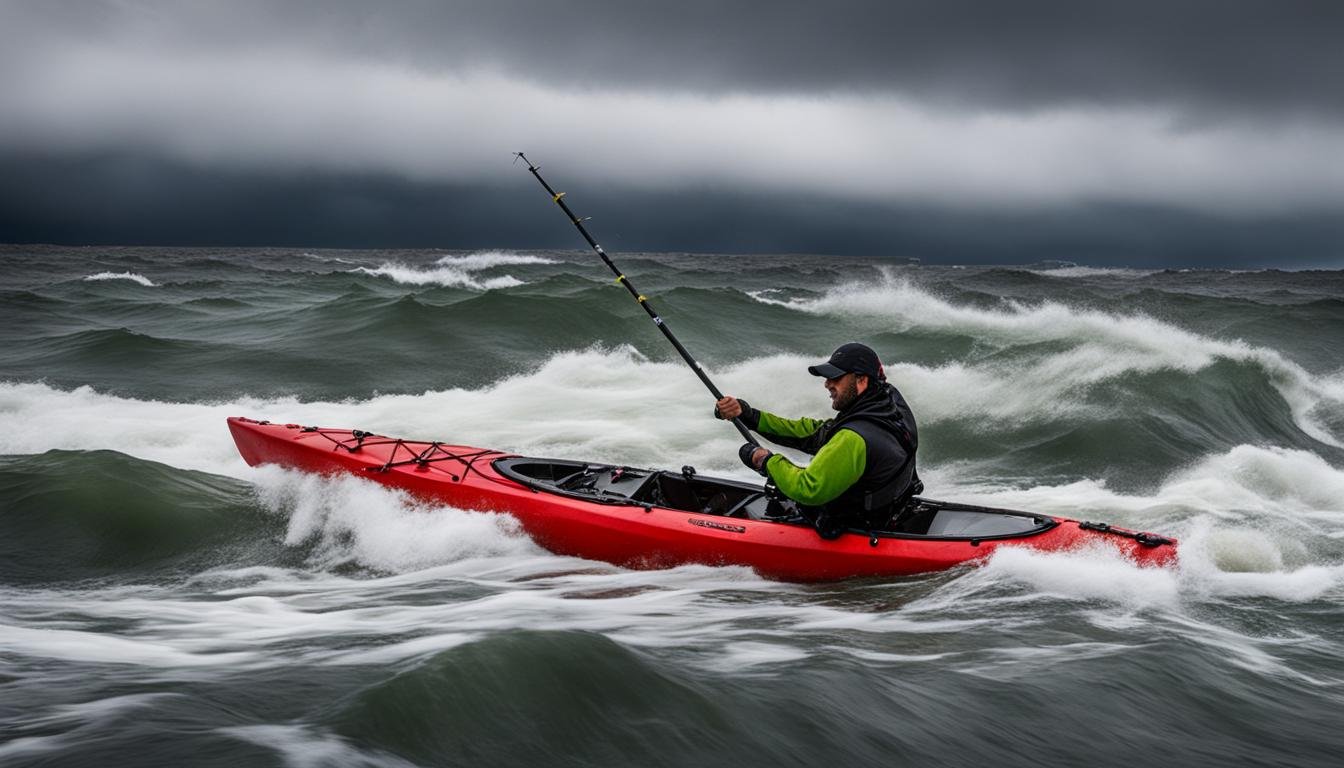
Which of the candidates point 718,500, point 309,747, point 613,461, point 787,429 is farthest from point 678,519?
point 613,461

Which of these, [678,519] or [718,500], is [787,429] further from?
[678,519]

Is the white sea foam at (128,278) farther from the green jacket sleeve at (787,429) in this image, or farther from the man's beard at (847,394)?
the man's beard at (847,394)

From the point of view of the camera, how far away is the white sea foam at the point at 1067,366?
13.2m

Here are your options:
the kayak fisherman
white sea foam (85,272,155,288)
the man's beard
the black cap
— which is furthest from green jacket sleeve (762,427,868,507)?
white sea foam (85,272,155,288)

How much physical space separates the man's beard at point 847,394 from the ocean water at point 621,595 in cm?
105

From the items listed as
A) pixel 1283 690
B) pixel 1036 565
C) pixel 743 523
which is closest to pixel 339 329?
pixel 743 523

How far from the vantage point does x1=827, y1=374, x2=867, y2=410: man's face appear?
5.48m

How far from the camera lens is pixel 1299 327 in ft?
74.7

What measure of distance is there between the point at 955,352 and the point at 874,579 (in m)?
12.2

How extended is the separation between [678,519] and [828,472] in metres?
1.16

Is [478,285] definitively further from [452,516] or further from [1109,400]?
[452,516]

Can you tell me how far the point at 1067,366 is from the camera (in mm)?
14695

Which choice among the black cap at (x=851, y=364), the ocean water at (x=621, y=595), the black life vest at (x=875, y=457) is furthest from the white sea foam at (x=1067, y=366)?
the black cap at (x=851, y=364)

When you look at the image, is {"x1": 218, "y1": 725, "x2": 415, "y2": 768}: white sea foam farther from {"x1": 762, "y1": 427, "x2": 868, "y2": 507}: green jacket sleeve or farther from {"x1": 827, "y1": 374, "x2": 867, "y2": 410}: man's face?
{"x1": 827, "y1": 374, "x2": 867, "y2": 410}: man's face
